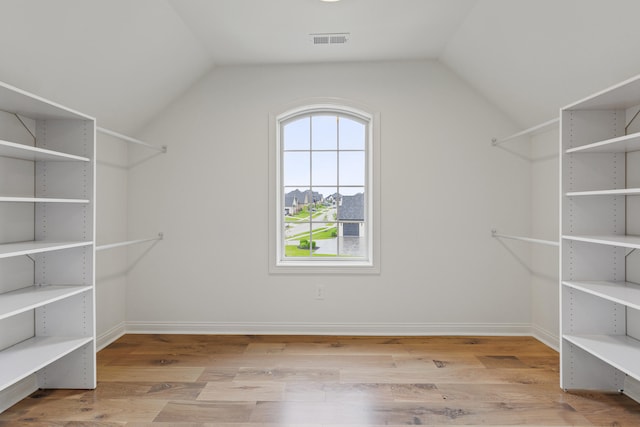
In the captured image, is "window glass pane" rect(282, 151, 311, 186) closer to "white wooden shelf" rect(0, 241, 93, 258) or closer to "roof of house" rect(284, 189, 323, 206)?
"roof of house" rect(284, 189, 323, 206)

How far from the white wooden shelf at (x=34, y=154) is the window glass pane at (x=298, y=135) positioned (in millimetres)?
1795

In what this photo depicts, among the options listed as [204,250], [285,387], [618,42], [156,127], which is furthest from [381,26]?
[285,387]

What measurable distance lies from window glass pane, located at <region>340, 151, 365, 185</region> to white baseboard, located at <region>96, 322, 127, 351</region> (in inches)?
95.2

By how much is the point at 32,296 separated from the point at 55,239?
0.39 metres

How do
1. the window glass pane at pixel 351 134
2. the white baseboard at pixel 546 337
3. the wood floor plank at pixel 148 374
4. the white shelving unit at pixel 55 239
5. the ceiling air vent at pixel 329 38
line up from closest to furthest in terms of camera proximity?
the white shelving unit at pixel 55 239
the wood floor plank at pixel 148 374
the ceiling air vent at pixel 329 38
the white baseboard at pixel 546 337
the window glass pane at pixel 351 134

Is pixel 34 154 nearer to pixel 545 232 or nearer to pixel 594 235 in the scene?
pixel 594 235

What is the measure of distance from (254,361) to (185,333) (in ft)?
3.18

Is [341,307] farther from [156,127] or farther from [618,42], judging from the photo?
[618,42]

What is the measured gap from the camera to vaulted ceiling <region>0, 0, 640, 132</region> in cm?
199

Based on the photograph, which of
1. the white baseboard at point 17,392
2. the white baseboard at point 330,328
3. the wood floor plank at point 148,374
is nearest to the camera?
the white baseboard at point 17,392

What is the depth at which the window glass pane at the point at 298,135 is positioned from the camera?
363cm

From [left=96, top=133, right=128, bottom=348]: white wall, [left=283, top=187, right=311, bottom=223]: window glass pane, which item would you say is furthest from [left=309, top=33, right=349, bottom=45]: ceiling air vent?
[left=96, top=133, right=128, bottom=348]: white wall

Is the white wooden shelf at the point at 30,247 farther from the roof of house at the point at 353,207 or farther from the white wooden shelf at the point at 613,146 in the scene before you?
the white wooden shelf at the point at 613,146

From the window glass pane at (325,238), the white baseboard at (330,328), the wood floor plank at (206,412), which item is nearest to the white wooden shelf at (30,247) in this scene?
the wood floor plank at (206,412)
